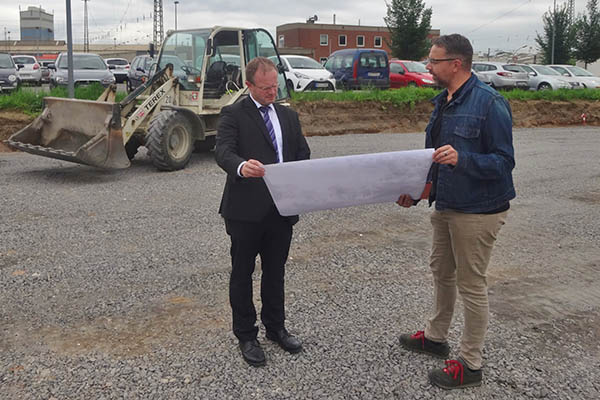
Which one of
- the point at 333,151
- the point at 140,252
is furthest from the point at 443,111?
the point at 333,151

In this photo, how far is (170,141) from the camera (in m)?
11.2

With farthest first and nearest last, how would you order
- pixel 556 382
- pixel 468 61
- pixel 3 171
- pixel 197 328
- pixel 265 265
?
1. pixel 3 171
2. pixel 197 328
3. pixel 265 265
4. pixel 556 382
5. pixel 468 61

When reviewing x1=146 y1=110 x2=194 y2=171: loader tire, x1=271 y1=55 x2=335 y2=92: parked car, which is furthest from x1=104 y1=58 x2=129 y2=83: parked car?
x1=146 y1=110 x2=194 y2=171: loader tire

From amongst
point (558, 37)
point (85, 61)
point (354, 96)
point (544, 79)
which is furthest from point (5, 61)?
point (558, 37)

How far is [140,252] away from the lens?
642 centimetres

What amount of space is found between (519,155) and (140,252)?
33.4 ft

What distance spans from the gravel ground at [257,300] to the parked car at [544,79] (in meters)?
20.9

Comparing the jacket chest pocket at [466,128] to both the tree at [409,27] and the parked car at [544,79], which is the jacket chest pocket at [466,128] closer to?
the parked car at [544,79]

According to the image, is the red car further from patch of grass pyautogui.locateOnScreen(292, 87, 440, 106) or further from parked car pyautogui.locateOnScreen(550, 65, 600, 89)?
parked car pyautogui.locateOnScreen(550, 65, 600, 89)

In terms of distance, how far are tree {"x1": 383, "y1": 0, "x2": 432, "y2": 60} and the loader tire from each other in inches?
1175

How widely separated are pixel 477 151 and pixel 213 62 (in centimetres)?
895

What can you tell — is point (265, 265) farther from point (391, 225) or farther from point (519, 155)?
point (519, 155)

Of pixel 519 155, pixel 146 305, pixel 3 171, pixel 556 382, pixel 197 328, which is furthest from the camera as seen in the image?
pixel 519 155

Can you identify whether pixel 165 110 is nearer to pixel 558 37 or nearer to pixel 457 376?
pixel 457 376
